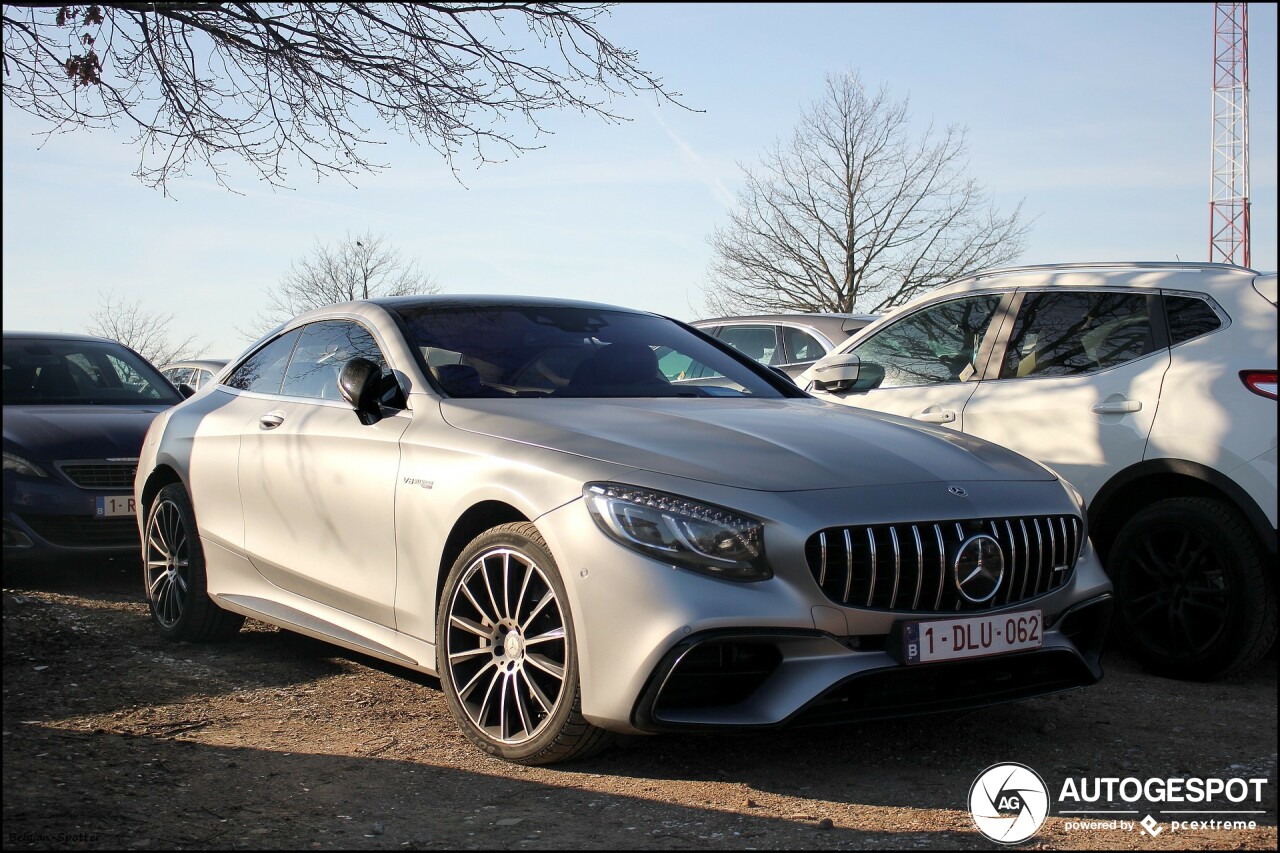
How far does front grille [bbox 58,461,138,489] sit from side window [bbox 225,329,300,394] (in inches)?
72.1

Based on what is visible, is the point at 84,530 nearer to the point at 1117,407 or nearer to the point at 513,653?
the point at 513,653

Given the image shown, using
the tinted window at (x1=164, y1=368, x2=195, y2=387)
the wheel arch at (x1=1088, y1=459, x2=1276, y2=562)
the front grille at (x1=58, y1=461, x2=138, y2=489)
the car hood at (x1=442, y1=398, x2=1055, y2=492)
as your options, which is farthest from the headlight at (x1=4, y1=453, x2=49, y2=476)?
the tinted window at (x1=164, y1=368, x2=195, y2=387)

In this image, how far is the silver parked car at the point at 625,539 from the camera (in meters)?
3.70

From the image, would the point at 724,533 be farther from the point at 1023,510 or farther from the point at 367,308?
the point at 367,308

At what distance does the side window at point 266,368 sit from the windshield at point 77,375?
284 centimetres

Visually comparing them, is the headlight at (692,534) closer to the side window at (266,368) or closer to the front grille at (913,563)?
the front grille at (913,563)

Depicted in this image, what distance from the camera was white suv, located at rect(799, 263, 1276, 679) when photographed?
5.16 m

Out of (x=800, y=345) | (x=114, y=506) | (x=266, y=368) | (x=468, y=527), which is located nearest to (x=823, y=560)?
(x=468, y=527)

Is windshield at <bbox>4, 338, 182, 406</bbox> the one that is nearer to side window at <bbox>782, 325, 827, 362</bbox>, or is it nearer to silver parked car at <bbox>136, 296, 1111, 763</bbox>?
silver parked car at <bbox>136, 296, 1111, 763</bbox>

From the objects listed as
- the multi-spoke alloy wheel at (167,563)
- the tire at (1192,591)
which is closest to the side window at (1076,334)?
the tire at (1192,591)

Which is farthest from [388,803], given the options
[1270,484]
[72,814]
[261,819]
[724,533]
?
[1270,484]

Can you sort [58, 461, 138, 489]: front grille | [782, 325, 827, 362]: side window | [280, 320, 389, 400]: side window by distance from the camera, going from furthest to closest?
[782, 325, 827, 362]: side window
[58, 461, 138, 489]: front grille
[280, 320, 389, 400]: side window

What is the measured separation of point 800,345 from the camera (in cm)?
1126

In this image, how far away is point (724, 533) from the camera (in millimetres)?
3709
